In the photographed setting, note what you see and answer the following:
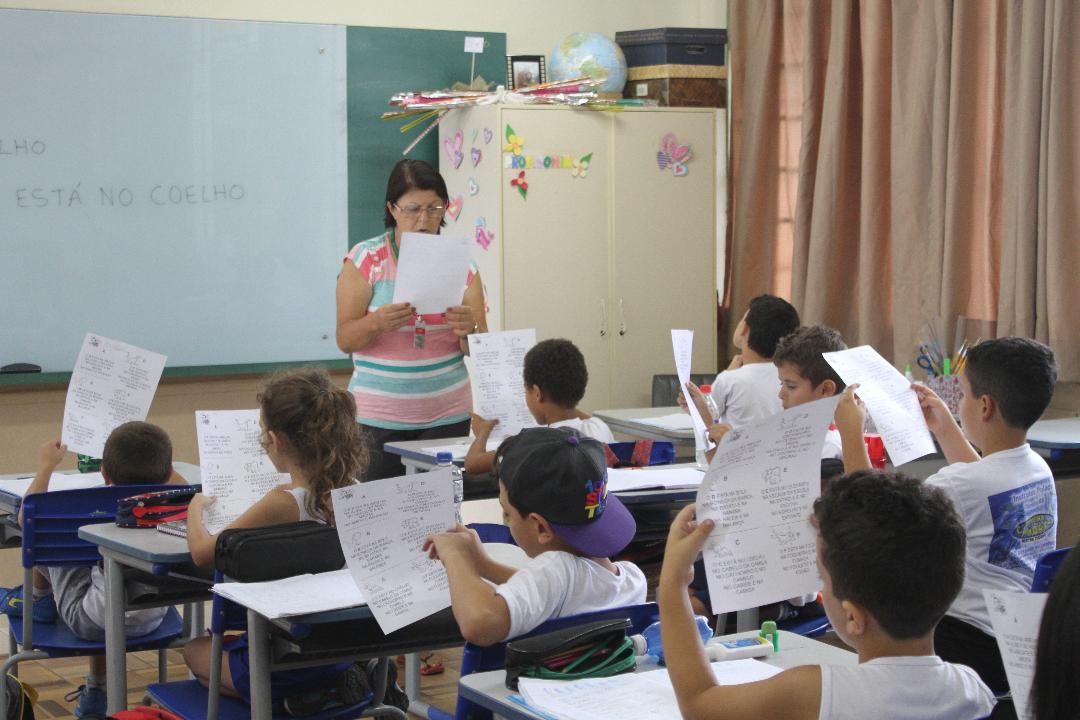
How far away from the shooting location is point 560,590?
2.06 metres

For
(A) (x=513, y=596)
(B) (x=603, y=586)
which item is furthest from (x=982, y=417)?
(A) (x=513, y=596)

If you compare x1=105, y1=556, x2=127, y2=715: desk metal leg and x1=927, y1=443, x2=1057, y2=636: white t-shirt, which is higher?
x1=927, y1=443, x2=1057, y2=636: white t-shirt

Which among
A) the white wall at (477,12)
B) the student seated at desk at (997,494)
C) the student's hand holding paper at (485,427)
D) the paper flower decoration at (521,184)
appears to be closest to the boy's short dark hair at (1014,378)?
the student seated at desk at (997,494)

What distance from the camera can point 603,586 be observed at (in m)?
2.12

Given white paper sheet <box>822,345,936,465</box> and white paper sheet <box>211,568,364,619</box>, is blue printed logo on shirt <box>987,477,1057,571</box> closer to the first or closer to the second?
white paper sheet <box>822,345,936,465</box>

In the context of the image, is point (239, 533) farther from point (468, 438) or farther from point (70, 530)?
point (468, 438)

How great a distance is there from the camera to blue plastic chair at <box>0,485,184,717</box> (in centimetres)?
310

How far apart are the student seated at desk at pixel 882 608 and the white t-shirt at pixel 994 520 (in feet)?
2.94

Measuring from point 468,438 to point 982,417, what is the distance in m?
1.91

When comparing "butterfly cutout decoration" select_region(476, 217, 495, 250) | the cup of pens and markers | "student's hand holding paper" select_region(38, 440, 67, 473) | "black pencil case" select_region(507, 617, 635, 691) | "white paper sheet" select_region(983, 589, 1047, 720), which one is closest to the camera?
"white paper sheet" select_region(983, 589, 1047, 720)

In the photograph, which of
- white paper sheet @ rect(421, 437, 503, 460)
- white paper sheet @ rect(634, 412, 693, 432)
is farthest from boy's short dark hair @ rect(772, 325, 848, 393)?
white paper sheet @ rect(634, 412, 693, 432)

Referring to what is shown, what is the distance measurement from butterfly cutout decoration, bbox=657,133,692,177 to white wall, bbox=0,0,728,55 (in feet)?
2.32

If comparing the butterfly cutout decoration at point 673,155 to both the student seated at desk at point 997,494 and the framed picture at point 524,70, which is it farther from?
the student seated at desk at point 997,494

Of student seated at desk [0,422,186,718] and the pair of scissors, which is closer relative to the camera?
student seated at desk [0,422,186,718]
